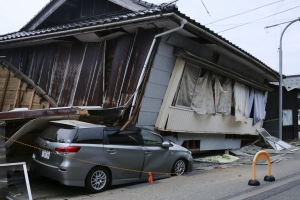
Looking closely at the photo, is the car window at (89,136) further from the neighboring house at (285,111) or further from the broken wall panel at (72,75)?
the neighboring house at (285,111)

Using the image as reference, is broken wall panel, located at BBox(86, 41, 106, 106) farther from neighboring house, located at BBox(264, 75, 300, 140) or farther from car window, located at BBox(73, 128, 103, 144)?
neighboring house, located at BBox(264, 75, 300, 140)

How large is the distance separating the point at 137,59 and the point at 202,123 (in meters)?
3.96

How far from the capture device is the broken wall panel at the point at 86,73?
10.0 metres

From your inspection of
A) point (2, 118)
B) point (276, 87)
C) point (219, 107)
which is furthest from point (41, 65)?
point (276, 87)

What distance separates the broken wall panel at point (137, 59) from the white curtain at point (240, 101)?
549cm

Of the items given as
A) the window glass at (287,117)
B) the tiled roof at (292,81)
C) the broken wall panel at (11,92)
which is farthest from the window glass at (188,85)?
the tiled roof at (292,81)

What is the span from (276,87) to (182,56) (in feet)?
38.2

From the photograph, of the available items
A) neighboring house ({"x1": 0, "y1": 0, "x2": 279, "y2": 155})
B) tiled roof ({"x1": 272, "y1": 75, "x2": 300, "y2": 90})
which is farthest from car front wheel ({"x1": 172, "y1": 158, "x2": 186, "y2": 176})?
tiled roof ({"x1": 272, "y1": 75, "x2": 300, "y2": 90})

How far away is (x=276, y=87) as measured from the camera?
1817 centimetres

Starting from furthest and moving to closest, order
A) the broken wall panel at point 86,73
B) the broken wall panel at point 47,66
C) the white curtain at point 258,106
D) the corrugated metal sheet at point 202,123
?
the white curtain at point 258,106 < the broken wall panel at point 47,66 < the broken wall panel at point 86,73 < the corrugated metal sheet at point 202,123

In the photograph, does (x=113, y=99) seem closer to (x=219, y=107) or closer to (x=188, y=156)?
(x=188, y=156)

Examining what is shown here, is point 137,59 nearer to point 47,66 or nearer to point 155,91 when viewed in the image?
point 155,91

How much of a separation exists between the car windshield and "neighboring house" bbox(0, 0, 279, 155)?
242cm

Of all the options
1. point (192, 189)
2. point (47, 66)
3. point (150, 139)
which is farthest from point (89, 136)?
point (47, 66)
